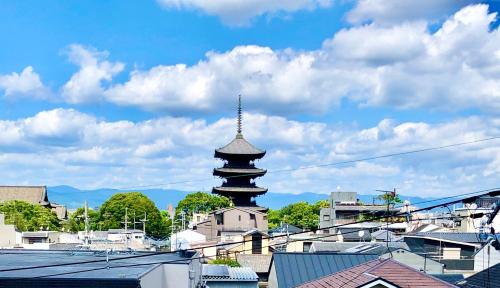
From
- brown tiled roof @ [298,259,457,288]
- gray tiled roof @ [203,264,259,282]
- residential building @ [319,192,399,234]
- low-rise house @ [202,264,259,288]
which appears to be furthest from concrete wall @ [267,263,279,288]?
residential building @ [319,192,399,234]

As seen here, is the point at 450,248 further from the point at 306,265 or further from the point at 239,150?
the point at 239,150

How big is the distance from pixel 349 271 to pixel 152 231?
7579cm

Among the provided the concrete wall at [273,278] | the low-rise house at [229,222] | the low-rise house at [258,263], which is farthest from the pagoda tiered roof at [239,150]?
the concrete wall at [273,278]

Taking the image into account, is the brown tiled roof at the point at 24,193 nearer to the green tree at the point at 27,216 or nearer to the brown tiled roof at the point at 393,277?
the green tree at the point at 27,216

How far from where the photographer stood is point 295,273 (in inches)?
941

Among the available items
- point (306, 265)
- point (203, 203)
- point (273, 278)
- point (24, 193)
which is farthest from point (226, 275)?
point (24, 193)

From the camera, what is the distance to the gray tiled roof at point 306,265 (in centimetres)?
2364

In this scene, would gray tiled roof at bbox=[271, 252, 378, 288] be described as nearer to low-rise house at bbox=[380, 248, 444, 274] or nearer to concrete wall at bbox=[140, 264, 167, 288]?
concrete wall at bbox=[140, 264, 167, 288]

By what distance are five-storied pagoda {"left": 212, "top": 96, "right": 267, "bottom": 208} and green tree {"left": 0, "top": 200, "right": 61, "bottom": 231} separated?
76.0 feet

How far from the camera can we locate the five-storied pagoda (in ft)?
299

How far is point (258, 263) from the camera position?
44781 millimetres

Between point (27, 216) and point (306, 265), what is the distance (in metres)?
65.5

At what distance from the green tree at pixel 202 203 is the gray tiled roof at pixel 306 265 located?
218ft

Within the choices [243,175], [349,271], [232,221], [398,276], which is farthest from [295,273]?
[243,175]
